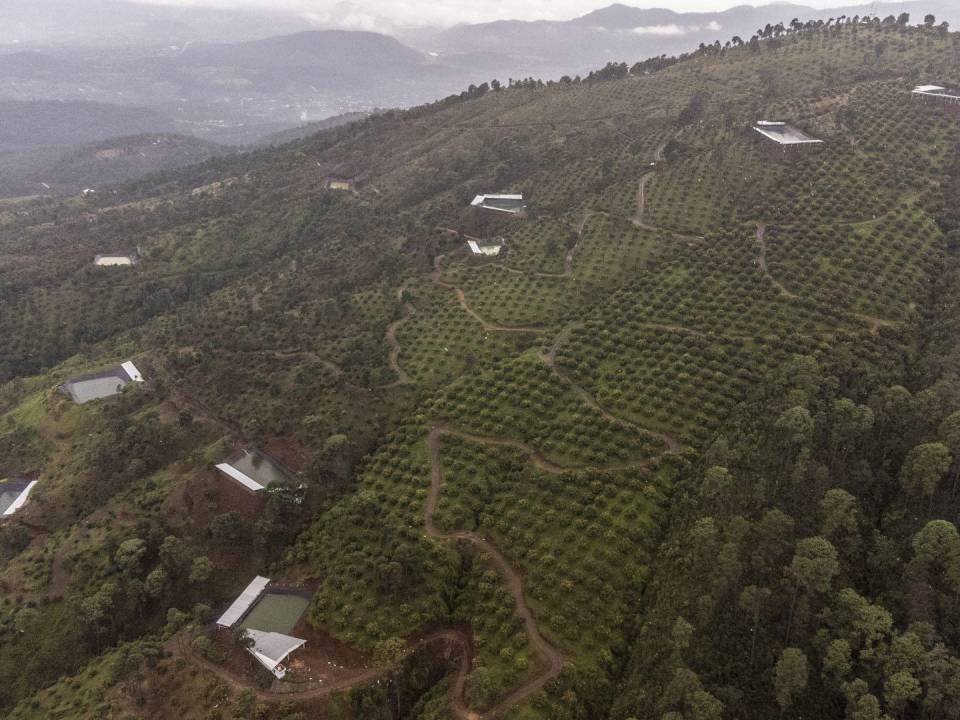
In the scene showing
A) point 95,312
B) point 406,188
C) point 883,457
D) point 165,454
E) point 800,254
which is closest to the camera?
point 883,457

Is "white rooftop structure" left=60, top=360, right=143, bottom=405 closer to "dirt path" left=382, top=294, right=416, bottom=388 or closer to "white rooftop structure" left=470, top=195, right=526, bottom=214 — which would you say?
"dirt path" left=382, top=294, right=416, bottom=388

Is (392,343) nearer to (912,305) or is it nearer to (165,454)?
(165,454)

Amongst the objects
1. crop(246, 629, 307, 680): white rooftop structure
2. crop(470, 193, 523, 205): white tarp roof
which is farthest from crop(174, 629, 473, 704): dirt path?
crop(470, 193, 523, 205): white tarp roof

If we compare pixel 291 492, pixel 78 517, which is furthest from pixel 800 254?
pixel 78 517

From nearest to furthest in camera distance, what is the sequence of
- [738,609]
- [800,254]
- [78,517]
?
[738,609]
[78,517]
[800,254]

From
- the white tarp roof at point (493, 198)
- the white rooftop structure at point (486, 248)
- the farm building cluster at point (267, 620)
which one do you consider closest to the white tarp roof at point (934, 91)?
the white tarp roof at point (493, 198)

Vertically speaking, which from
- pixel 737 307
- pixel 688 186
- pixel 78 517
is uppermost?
pixel 688 186

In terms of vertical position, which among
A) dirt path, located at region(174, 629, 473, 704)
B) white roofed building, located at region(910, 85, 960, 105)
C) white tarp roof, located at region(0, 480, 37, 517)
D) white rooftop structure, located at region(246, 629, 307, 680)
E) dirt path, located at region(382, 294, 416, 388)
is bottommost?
white tarp roof, located at region(0, 480, 37, 517)

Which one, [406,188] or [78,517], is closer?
[78,517]
